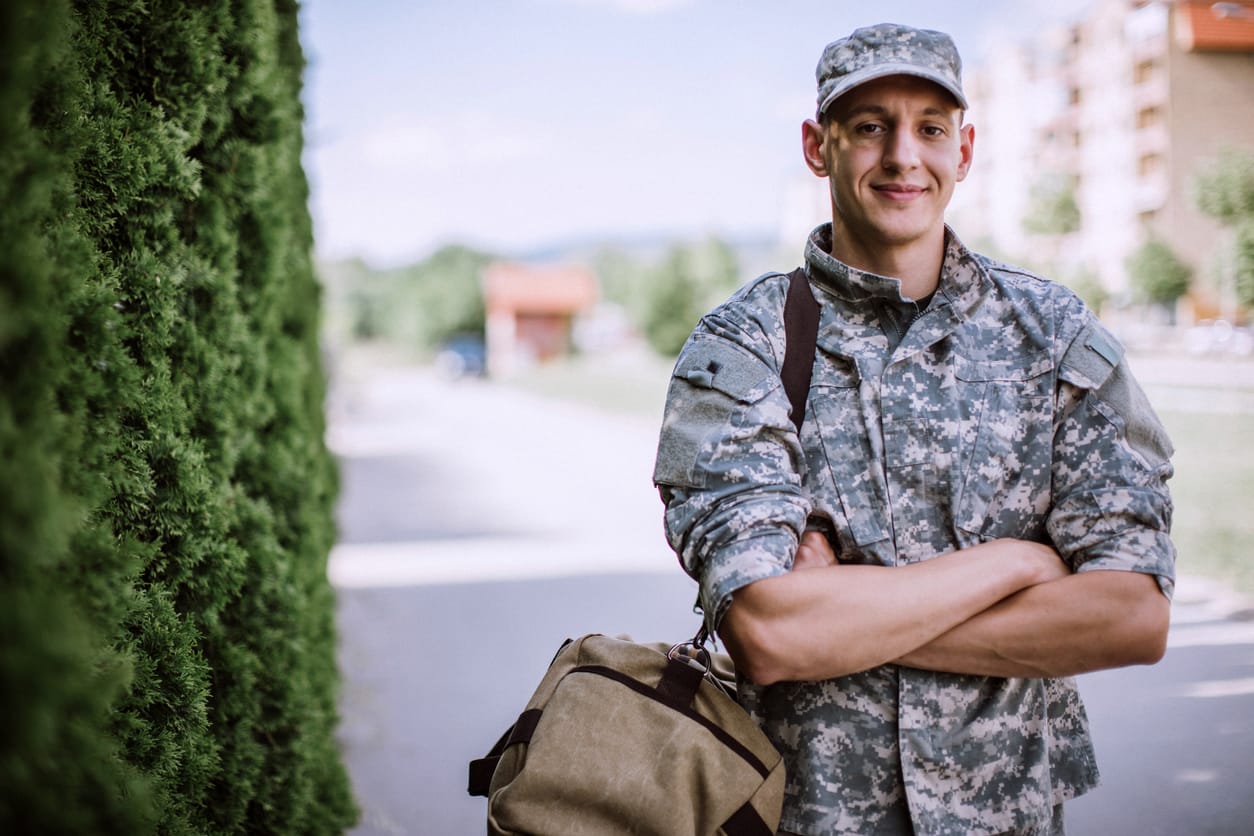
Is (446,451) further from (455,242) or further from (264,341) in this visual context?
(455,242)

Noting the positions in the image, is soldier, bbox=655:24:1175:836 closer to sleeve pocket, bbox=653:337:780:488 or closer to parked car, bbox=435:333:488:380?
sleeve pocket, bbox=653:337:780:488

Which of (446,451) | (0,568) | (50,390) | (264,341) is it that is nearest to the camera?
(0,568)

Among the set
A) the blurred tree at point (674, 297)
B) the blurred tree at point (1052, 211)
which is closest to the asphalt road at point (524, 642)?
the blurred tree at point (1052, 211)

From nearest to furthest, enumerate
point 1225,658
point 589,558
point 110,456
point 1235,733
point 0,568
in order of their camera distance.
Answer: point 0,568
point 110,456
point 1235,733
point 1225,658
point 589,558

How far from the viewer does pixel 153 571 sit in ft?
7.32

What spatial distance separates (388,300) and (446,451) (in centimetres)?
8217

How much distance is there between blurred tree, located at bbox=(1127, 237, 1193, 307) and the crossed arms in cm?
1545

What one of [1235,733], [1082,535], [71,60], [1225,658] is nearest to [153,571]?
[71,60]

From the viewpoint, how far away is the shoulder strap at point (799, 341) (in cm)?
180

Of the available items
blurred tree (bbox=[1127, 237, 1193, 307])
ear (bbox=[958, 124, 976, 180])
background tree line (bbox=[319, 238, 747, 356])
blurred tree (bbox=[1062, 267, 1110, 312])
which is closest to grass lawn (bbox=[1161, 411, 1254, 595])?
blurred tree (bbox=[1127, 237, 1193, 307])

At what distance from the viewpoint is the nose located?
1.82 m

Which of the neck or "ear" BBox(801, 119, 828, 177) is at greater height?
"ear" BBox(801, 119, 828, 177)

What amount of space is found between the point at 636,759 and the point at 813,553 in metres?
0.48

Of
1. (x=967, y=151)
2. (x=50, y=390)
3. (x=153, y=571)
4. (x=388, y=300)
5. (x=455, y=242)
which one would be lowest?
(x=153, y=571)
